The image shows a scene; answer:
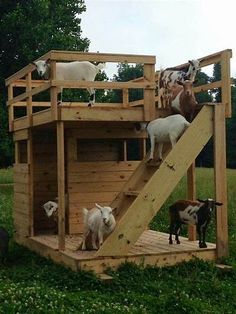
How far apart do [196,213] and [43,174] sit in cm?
483

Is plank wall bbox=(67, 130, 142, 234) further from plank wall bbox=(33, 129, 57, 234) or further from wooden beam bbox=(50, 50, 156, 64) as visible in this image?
wooden beam bbox=(50, 50, 156, 64)

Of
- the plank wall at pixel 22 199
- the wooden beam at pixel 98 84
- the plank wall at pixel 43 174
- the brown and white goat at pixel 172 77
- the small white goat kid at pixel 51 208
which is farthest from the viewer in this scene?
the plank wall at pixel 43 174

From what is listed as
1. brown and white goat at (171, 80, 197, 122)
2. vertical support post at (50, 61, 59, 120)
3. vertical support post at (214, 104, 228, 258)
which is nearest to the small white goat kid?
vertical support post at (50, 61, 59, 120)

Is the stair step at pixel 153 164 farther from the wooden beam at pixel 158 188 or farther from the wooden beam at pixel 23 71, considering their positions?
the wooden beam at pixel 23 71


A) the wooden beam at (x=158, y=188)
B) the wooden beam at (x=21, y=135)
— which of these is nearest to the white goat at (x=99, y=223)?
the wooden beam at (x=158, y=188)

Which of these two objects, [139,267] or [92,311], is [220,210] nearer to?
[139,267]

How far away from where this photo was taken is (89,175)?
13688 millimetres

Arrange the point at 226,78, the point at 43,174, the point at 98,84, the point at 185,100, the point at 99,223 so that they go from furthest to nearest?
1. the point at 43,174
2. the point at 185,100
3. the point at 98,84
4. the point at 226,78
5. the point at 99,223

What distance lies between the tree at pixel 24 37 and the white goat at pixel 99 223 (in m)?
15.4

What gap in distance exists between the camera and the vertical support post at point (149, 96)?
10.9 metres

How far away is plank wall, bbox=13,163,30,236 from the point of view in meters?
13.3

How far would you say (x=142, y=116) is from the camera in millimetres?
11078

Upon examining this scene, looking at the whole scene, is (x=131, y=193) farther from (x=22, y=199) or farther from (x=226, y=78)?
(x=22, y=199)

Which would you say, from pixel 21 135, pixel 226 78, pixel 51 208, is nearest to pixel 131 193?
pixel 226 78
